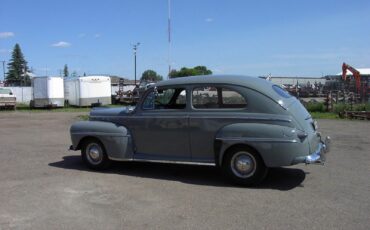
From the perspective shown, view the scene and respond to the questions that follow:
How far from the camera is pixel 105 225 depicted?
587 cm

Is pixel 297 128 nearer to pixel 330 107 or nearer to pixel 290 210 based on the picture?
pixel 290 210

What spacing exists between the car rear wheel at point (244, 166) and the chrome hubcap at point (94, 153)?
8.87 ft

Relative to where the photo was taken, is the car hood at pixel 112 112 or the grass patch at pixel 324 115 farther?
the grass patch at pixel 324 115

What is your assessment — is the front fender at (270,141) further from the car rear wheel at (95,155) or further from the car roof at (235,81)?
the car rear wheel at (95,155)

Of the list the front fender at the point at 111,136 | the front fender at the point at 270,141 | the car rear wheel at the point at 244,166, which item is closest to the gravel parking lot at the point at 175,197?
A: the car rear wheel at the point at 244,166

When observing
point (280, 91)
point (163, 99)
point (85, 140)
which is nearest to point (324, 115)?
point (280, 91)

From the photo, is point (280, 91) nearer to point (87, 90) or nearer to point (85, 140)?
point (85, 140)

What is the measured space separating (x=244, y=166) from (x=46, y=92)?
96.3 feet

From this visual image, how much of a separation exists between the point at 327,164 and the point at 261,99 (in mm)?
2809

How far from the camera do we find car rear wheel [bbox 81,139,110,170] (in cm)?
937

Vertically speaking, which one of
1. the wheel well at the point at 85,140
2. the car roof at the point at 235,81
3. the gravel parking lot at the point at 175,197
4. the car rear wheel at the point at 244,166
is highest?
the car roof at the point at 235,81

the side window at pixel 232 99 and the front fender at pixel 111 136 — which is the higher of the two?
the side window at pixel 232 99

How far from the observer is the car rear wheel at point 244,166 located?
25.4 ft

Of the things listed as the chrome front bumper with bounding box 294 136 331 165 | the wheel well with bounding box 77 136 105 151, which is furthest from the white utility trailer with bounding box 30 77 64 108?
the chrome front bumper with bounding box 294 136 331 165
